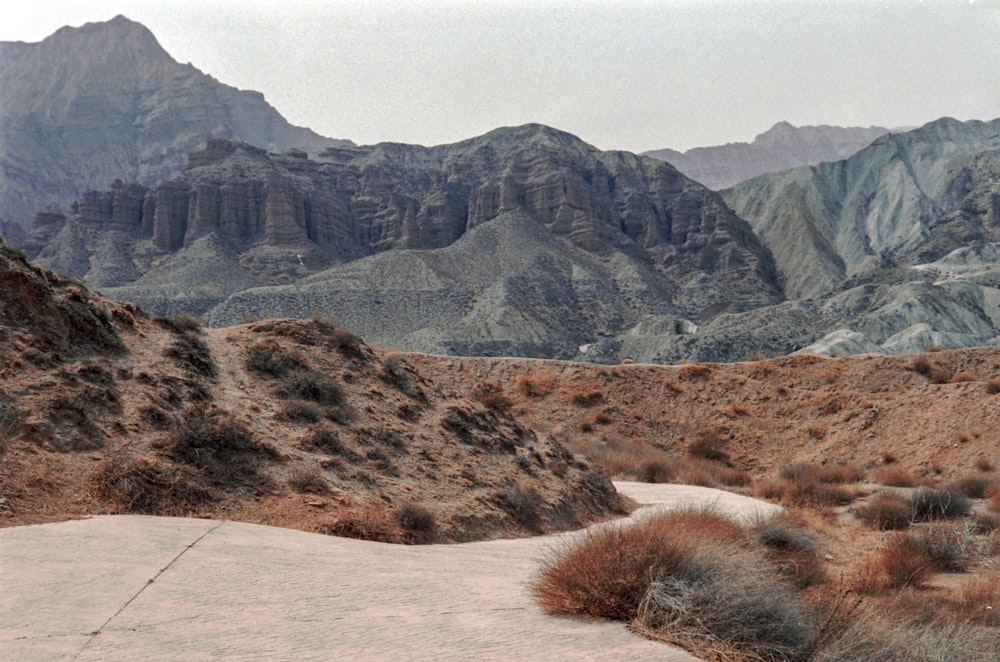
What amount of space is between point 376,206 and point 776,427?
128m

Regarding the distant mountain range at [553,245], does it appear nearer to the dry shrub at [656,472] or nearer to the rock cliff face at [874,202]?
the rock cliff face at [874,202]

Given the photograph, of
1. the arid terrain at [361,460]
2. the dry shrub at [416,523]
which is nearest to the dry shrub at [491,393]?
the arid terrain at [361,460]

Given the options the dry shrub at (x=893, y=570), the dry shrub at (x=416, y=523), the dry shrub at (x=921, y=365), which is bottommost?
the dry shrub at (x=893, y=570)

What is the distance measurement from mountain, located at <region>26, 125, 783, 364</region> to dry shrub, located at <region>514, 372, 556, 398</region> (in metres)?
42.4

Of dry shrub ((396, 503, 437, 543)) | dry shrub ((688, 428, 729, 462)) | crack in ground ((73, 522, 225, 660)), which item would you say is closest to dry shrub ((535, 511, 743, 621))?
crack in ground ((73, 522, 225, 660))

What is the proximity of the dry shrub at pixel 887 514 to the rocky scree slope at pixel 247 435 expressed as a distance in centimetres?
600

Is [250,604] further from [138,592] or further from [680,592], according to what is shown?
[680,592]

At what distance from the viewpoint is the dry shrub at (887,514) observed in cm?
1542

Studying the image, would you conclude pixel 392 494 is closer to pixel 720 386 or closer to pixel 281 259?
pixel 720 386

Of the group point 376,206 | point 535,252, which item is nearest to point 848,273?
point 535,252

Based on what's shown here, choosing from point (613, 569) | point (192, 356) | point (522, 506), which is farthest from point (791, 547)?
point (192, 356)

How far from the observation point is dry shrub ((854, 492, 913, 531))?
15.4 meters

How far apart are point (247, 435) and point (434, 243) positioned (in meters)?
130

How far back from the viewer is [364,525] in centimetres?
Result: 1036
